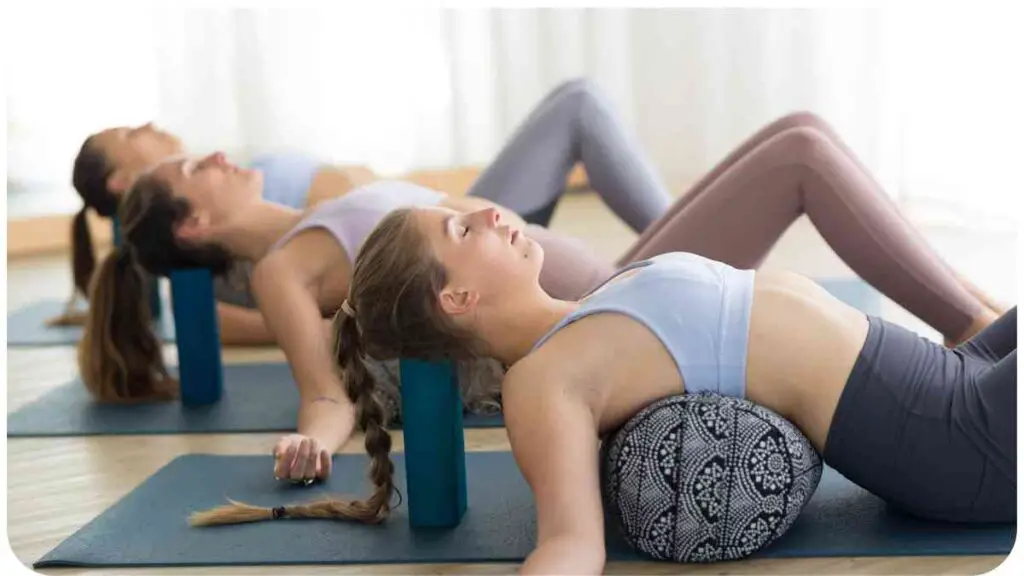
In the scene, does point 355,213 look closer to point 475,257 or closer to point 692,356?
point 475,257

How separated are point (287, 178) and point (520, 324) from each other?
1738mm

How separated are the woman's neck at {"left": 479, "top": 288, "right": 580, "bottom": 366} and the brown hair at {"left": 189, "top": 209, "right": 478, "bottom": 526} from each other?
4 centimetres

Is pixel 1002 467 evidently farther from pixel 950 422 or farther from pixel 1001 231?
pixel 1001 231

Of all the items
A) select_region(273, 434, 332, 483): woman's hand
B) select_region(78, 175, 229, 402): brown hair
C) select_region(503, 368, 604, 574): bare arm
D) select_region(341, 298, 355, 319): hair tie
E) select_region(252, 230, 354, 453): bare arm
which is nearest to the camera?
select_region(503, 368, 604, 574): bare arm

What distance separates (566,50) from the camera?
5297mm

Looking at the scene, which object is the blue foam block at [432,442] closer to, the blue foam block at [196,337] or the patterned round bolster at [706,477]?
the patterned round bolster at [706,477]

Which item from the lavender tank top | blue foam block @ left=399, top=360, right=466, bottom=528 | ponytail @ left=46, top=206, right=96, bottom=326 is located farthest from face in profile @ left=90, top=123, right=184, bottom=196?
blue foam block @ left=399, top=360, right=466, bottom=528

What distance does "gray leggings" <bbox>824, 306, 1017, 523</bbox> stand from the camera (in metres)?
1.75

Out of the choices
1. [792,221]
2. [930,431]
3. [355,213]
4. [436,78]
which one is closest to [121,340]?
[355,213]

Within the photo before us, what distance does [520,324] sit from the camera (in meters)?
1.85

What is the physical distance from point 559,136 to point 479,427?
1053mm

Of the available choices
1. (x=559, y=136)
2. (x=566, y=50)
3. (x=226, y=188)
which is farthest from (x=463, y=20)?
(x=226, y=188)

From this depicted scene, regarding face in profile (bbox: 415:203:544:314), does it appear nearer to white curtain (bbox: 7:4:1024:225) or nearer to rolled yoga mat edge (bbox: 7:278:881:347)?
rolled yoga mat edge (bbox: 7:278:881:347)

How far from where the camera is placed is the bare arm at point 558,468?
1608 millimetres
